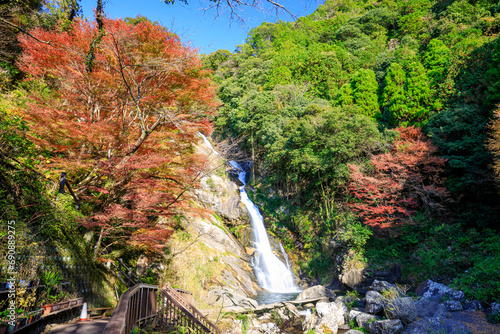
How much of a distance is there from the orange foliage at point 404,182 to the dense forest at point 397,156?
7 cm

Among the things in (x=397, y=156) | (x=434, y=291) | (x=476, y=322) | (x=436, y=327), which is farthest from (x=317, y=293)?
(x=397, y=156)

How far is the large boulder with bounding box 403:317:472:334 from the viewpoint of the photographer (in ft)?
18.0

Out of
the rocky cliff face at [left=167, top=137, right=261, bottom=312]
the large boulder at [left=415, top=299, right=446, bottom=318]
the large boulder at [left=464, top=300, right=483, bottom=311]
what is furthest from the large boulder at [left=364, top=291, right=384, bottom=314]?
the rocky cliff face at [left=167, top=137, right=261, bottom=312]

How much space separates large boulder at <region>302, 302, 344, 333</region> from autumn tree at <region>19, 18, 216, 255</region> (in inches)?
239

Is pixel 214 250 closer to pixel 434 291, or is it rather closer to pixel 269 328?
pixel 269 328

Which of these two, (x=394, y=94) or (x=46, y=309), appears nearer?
(x=46, y=309)

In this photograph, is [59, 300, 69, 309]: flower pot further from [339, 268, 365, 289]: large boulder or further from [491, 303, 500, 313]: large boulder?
[339, 268, 365, 289]: large boulder

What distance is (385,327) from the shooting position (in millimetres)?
6367

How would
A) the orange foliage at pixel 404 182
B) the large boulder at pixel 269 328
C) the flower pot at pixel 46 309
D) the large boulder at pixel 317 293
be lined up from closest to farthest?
the flower pot at pixel 46 309
the large boulder at pixel 269 328
the orange foliage at pixel 404 182
the large boulder at pixel 317 293

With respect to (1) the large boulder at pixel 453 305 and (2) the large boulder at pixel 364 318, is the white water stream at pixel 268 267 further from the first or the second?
(1) the large boulder at pixel 453 305

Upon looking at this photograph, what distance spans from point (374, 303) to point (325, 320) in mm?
1736

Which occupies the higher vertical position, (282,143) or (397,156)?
(282,143)

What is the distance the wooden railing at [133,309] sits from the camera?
1.92 meters

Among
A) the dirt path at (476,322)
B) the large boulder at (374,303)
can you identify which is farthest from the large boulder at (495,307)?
the large boulder at (374,303)
